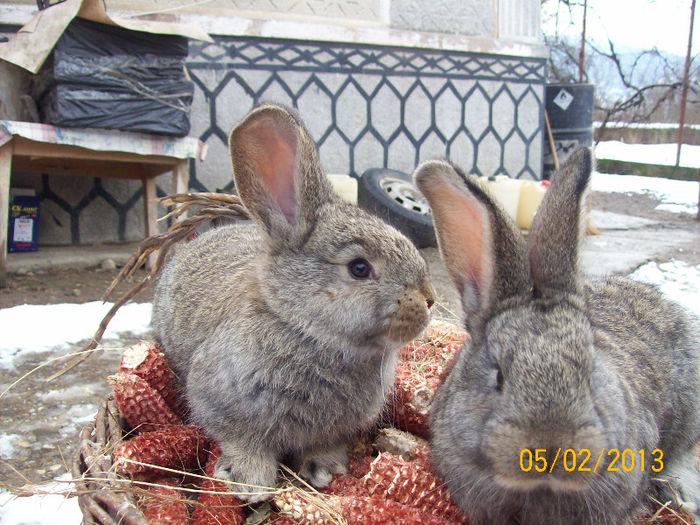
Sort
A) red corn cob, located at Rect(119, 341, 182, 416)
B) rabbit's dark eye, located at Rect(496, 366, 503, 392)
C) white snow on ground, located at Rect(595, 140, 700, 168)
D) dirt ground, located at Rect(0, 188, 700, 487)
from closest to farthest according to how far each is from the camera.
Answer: rabbit's dark eye, located at Rect(496, 366, 503, 392) → red corn cob, located at Rect(119, 341, 182, 416) → dirt ground, located at Rect(0, 188, 700, 487) → white snow on ground, located at Rect(595, 140, 700, 168)

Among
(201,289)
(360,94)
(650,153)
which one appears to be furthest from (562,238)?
(650,153)

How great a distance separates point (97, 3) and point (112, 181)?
6.81 ft

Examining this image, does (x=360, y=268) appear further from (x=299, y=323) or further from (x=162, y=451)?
(x=162, y=451)

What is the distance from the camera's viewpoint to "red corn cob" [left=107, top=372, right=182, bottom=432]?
6.22ft

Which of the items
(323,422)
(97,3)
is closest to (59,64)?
(97,3)

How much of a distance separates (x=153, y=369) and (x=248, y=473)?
22.6 inches

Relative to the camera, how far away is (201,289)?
7.30 ft

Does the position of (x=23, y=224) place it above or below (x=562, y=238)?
below

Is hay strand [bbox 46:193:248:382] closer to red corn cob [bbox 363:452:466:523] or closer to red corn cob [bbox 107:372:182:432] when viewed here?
red corn cob [bbox 107:372:182:432]

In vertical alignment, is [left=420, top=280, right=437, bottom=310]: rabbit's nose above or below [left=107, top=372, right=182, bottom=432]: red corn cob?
above

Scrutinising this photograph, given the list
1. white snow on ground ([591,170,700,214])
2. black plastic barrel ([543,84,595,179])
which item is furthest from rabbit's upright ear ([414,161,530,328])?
white snow on ground ([591,170,700,214])

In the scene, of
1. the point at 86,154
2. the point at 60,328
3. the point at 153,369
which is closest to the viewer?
the point at 153,369

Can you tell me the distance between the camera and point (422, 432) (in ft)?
6.49

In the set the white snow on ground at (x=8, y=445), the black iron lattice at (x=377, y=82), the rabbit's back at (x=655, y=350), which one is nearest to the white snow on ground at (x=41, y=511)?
the white snow on ground at (x=8, y=445)
